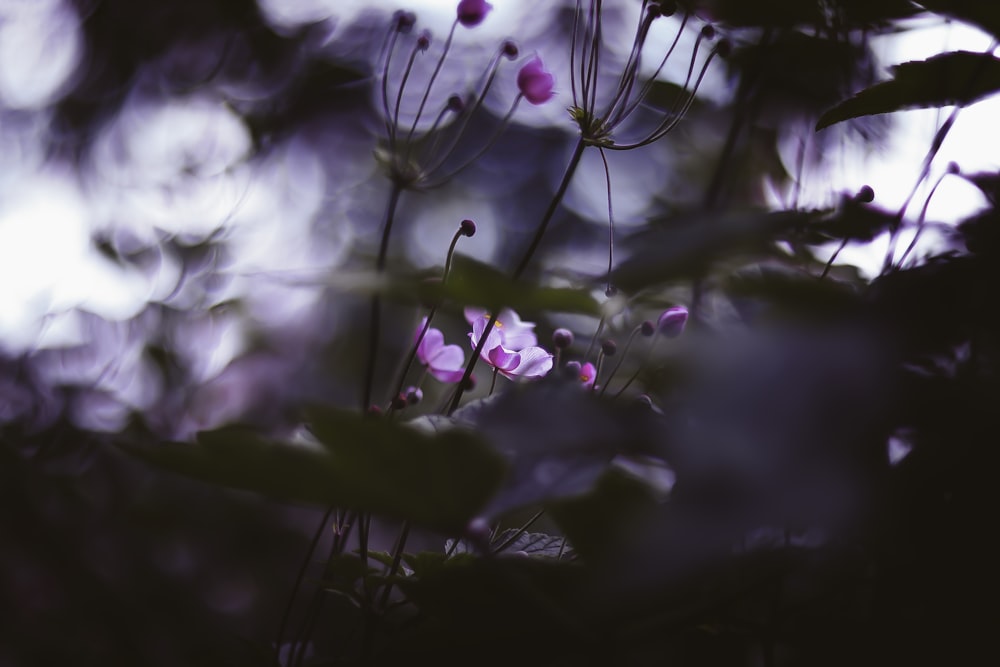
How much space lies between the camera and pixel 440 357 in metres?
0.74

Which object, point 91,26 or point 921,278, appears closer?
point 921,278

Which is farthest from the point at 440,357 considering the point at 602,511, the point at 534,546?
the point at 602,511

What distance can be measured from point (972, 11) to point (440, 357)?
1.68ft

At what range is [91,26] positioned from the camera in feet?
8.06

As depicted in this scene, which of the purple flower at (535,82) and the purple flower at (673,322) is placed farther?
the purple flower at (535,82)

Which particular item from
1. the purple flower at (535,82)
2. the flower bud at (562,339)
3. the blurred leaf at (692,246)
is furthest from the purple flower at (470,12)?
the blurred leaf at (692,246)

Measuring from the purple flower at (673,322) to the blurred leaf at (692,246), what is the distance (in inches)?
10.8

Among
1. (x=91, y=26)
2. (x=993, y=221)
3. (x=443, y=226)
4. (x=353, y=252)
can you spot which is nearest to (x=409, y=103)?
(x=443, y=226)

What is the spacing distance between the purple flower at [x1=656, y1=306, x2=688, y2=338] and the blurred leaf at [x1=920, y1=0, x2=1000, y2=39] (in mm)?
273

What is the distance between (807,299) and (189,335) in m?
1.66

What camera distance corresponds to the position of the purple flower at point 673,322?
595mm

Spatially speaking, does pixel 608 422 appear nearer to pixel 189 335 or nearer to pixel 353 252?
pixel 189 335

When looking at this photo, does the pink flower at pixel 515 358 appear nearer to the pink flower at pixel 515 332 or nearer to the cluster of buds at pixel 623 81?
the pink flower at pixel 515 332

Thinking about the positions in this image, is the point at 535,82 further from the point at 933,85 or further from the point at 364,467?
the point at 364,467
